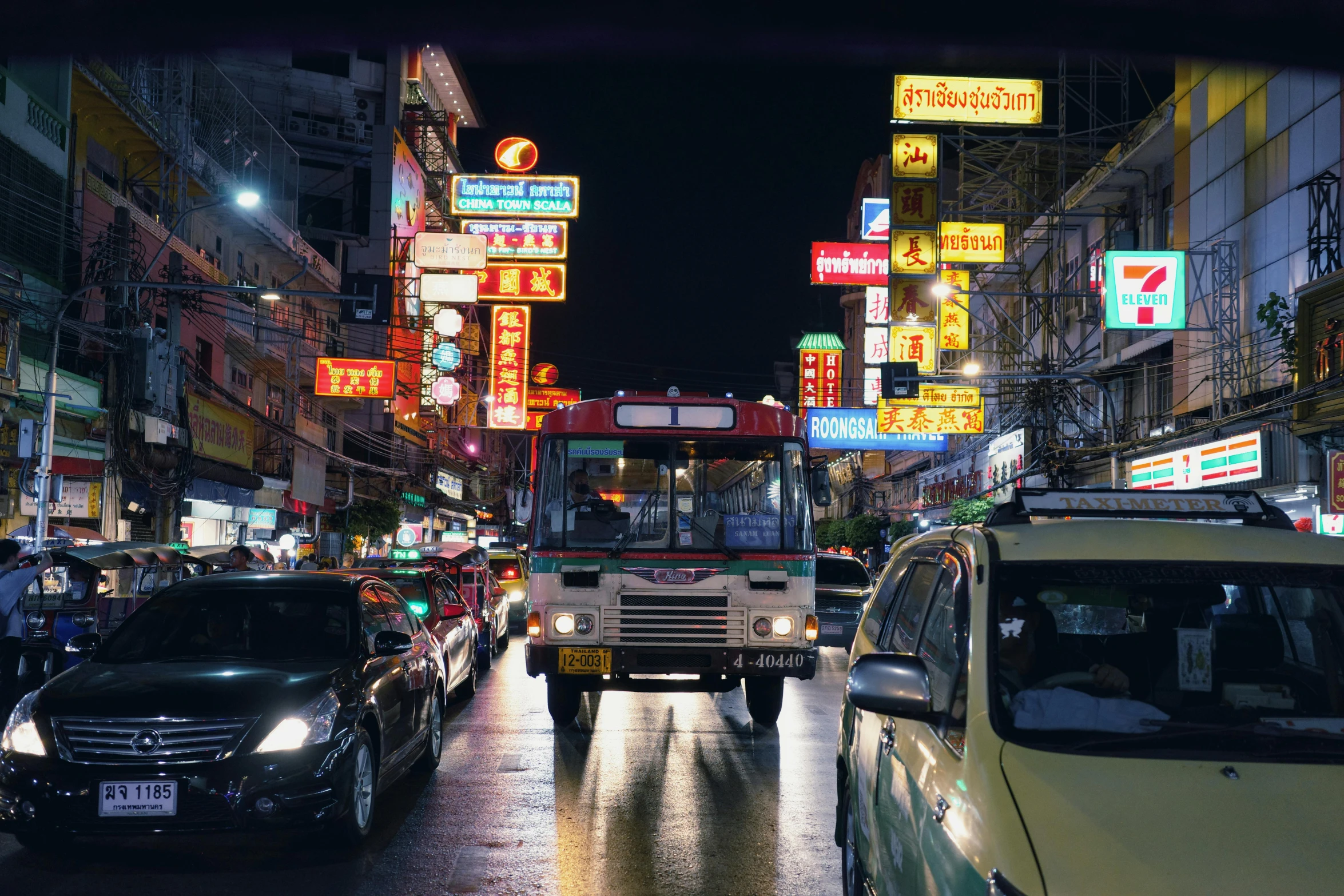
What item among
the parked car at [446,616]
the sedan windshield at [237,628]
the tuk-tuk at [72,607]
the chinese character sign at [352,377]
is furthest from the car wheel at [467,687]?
the chinese character sign at [352,377]

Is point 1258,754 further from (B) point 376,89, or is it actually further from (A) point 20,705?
(B) point 376,89

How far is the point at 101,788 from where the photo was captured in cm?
660

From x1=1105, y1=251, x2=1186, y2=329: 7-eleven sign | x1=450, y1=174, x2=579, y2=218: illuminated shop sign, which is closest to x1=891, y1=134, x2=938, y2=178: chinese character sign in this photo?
x1=1105, y1=251, x2=1186, y2=329: 7-eleven sign

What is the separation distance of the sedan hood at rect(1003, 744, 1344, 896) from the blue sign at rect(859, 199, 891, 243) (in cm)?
4526

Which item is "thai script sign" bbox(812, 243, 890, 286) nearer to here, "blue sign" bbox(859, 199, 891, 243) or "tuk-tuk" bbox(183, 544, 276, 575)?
"blue sign" bbox(859, 199, 891, 243)

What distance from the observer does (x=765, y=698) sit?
1241 centimetres

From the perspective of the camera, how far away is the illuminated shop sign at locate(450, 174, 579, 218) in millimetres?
48500

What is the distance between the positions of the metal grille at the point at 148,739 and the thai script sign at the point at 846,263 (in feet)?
125

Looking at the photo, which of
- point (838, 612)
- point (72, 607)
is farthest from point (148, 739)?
point (838, 612)

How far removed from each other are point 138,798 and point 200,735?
1.43 feet

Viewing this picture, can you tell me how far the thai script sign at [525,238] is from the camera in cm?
4741

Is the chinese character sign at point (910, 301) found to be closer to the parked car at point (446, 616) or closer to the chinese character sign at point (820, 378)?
the parked car at point (446, 616)

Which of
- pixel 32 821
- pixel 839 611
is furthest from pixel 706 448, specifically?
pixel 839 611

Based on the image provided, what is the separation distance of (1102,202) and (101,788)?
30771 mm
